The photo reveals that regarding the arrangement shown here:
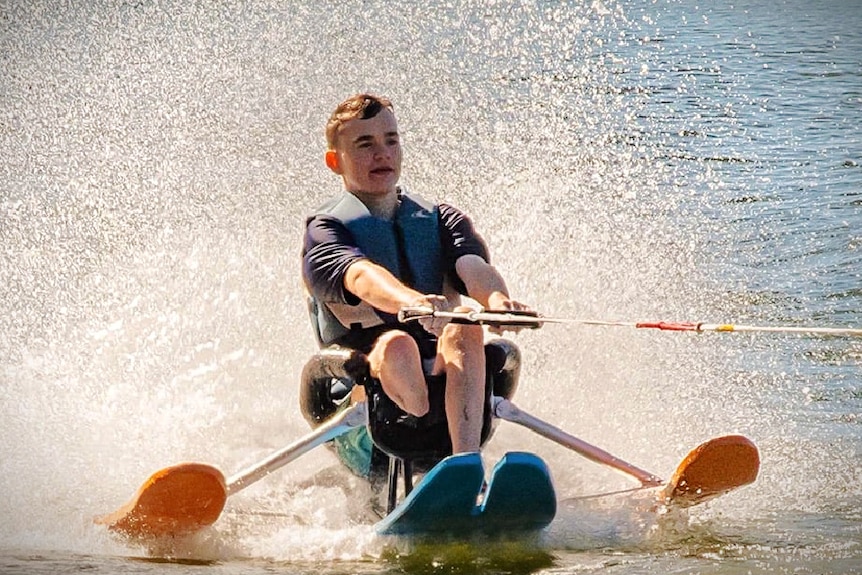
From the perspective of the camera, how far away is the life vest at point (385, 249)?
3918 mm

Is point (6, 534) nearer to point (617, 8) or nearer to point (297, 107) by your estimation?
point (297, 107)

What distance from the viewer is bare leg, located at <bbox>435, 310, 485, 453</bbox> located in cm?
361

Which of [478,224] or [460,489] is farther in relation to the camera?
[478,224]

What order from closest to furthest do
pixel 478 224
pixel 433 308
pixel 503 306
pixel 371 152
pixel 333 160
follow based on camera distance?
pixel 433 308
pixel 503 306
pixel 371 152
pixel 333 160
pixel 478 224

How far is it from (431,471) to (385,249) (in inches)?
32.7

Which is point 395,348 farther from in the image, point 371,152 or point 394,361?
point 371,152

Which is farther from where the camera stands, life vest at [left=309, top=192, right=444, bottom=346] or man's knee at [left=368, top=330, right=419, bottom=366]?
life vest at [left=309, top=192, right=444, bottom=346]

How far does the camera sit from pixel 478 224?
6227 millimetres

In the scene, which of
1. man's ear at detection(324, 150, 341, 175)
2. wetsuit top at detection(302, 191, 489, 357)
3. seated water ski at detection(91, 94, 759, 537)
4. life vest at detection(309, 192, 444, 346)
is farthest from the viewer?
man's ear at detection(324, 150, 341, 175)

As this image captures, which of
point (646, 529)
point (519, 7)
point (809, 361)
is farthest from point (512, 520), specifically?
point (519, 7)

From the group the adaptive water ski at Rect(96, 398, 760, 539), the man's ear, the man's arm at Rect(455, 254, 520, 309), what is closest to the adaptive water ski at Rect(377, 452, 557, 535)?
the adaptive water ski at Rect(96, 398, 760, 539)

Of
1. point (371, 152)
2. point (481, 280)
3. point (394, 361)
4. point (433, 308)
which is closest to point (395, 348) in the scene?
point (394, 361)

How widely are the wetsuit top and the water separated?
21.9 inches

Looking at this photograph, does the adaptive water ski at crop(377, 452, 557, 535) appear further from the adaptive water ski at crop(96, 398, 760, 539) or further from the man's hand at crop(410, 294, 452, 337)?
the man's hand at crop(410, 294, 452, 337)
